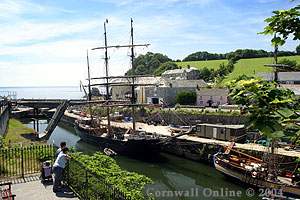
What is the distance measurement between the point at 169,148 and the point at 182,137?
1975 mm

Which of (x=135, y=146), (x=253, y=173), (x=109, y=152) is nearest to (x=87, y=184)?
(x=253, y=173)

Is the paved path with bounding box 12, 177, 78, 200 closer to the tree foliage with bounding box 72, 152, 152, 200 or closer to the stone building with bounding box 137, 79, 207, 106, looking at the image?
the tree foliage with bounding box 72, 152, 152, 200

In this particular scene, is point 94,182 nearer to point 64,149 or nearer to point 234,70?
point 64,149

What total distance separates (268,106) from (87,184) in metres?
8.95

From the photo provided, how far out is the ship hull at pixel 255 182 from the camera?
2258cm

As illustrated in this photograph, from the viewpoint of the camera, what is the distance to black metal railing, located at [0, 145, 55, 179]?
14985 millimetres

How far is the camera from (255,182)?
83.0 feet

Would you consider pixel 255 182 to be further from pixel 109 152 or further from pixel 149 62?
pixel 149 62

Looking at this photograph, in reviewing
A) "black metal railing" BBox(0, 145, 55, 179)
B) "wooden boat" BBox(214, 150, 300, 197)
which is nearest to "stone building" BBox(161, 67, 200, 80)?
"wooden boat" BBox(214, 150, 300, 197)

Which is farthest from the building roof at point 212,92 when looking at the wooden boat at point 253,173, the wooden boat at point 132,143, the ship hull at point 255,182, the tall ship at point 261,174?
the ship hull at point 255,182

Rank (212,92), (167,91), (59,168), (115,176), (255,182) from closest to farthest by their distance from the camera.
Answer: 1. (115,176)
2. (59,168)
3. (255,182)
4. (212,92)
5. (167,91)

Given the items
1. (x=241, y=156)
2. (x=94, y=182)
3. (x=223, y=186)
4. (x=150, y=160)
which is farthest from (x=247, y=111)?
(x=150, y=160)

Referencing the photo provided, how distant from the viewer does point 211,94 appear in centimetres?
6944

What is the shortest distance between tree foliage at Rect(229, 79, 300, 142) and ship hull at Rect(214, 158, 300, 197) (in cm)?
2102
